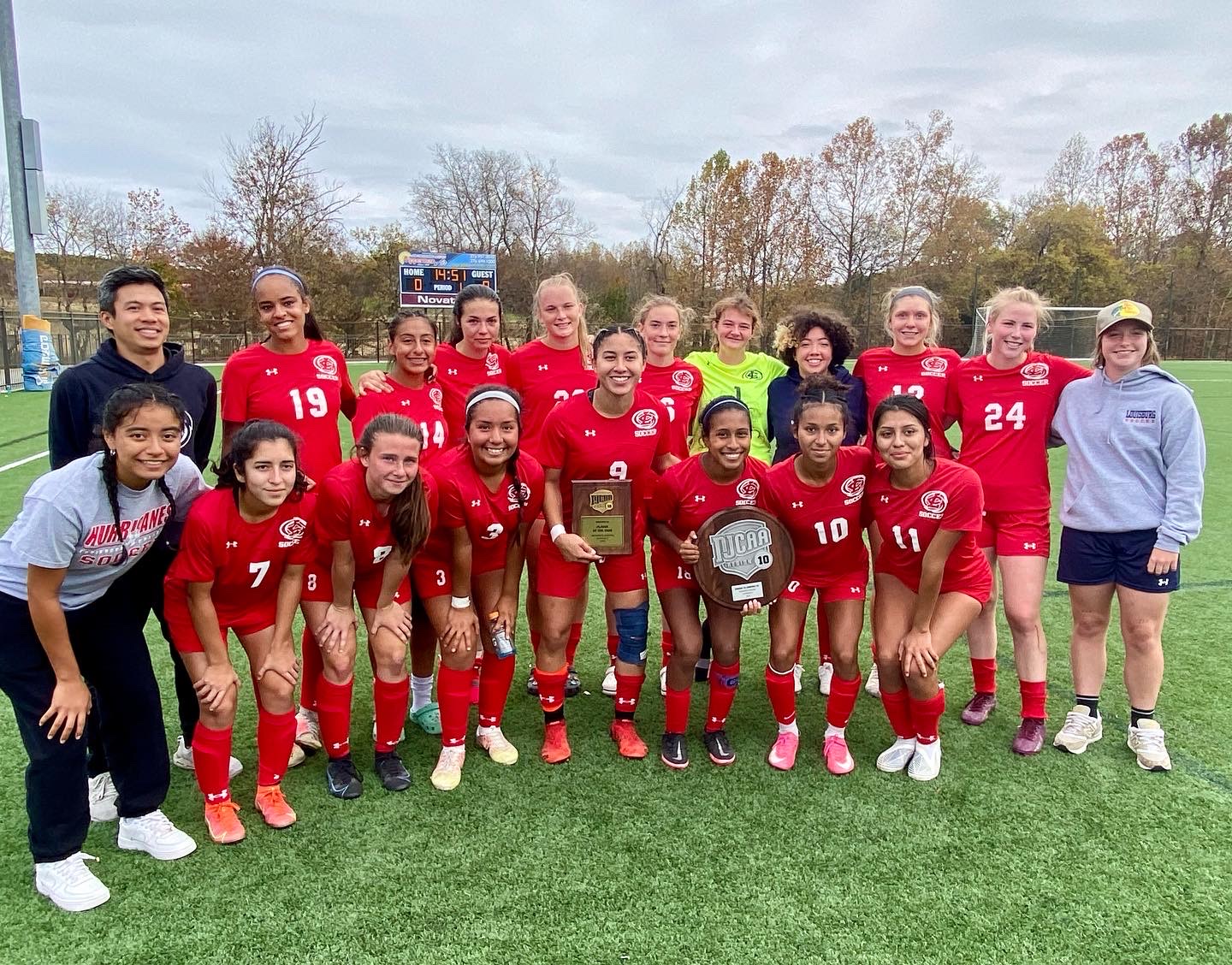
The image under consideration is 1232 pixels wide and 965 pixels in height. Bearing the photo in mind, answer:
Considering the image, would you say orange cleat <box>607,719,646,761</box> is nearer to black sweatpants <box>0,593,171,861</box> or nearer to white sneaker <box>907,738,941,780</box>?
white sneaker <box>907,738,941,780</box>

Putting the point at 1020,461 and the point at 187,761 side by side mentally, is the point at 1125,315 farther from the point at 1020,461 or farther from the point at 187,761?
the point at 187,761

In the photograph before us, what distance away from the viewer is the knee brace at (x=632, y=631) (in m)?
3.38

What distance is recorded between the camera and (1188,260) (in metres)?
41.1

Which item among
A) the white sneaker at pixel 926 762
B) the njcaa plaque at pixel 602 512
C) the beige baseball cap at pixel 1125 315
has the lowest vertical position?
the white sneaker at pixel 926 762

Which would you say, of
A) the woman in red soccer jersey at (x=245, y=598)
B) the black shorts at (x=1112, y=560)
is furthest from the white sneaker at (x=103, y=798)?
the black shorts at (x=1112, y=560)

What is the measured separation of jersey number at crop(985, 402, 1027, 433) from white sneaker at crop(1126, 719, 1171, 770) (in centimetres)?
143

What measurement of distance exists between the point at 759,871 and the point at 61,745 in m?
2.27

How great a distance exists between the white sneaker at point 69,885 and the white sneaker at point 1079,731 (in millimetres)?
3766

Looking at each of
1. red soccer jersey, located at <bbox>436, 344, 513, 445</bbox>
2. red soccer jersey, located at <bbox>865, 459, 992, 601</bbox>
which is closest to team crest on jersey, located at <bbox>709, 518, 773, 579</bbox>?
red soccer jersey, located at <bbox>865, 459, 992, 601</bbox>

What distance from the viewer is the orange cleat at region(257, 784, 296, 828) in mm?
2857

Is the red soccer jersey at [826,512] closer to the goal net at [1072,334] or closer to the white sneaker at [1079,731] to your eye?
the white sneaker at [1079,731]

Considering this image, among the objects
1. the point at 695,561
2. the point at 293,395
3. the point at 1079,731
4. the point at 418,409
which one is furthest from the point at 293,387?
the point at 1079,731

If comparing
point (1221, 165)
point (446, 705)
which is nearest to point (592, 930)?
point (446, 705)

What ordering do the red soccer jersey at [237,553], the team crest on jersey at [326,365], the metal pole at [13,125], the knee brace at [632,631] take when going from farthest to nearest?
the metal pole at [13,125]
the team crest on jersey at [326,365]
the knee brace at [632,631]
the red soccer jersey at [237,553]
